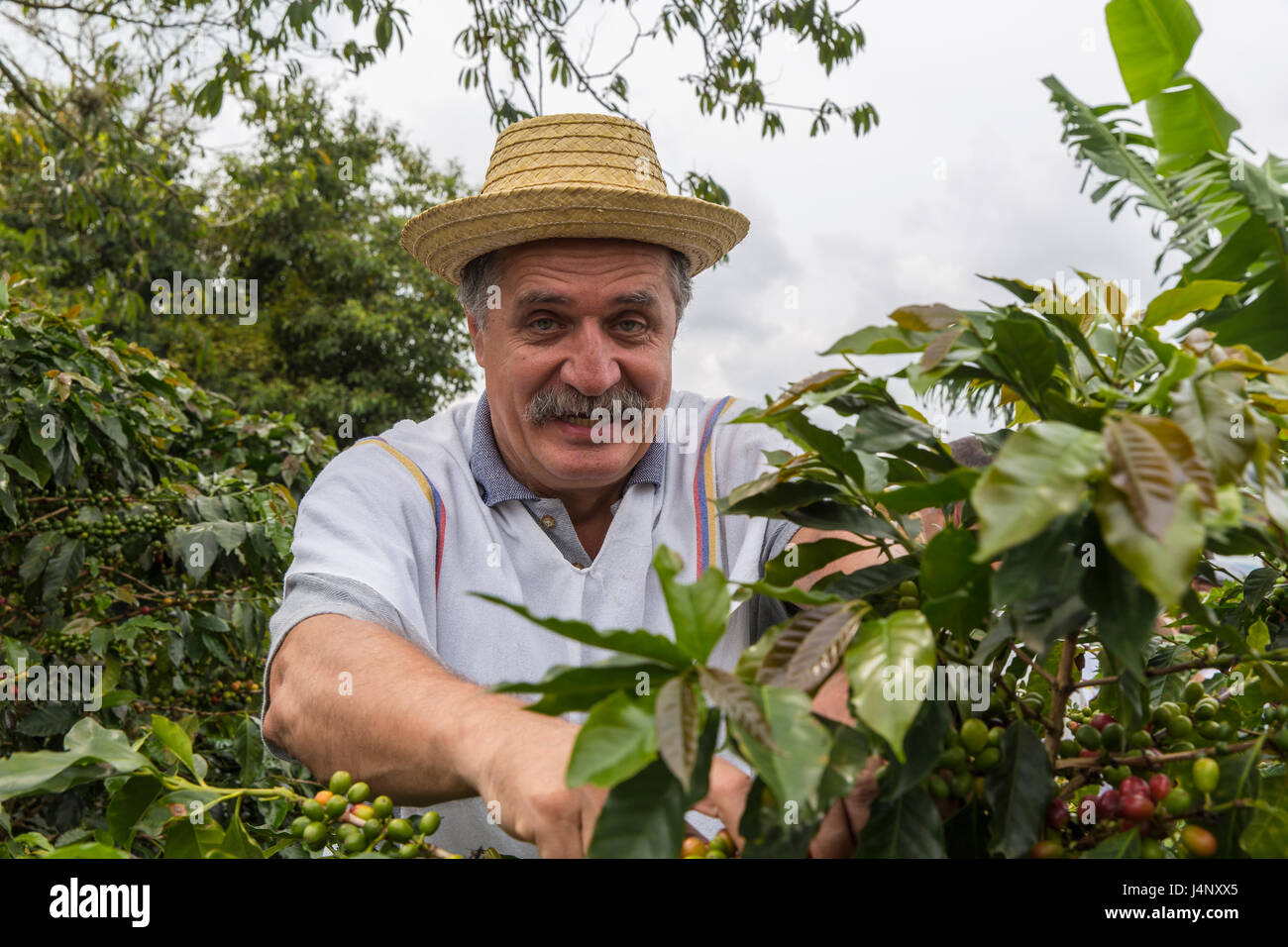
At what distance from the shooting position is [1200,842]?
2.39ft

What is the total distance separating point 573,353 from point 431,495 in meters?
0.37

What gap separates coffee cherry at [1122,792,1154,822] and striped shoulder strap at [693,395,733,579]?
3.96ft

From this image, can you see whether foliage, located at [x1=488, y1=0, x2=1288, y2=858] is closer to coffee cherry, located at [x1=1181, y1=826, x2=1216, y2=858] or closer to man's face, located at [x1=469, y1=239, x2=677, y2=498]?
coffee cherry, located at [x1=1181, y1=826, x2=1216, y2=858]

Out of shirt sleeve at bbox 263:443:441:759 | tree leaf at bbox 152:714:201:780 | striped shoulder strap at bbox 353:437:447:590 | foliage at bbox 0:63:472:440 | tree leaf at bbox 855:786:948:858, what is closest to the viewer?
tree leaf at bbox 855:786:948:858

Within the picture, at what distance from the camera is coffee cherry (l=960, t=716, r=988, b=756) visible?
78cm

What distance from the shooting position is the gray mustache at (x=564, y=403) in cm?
196

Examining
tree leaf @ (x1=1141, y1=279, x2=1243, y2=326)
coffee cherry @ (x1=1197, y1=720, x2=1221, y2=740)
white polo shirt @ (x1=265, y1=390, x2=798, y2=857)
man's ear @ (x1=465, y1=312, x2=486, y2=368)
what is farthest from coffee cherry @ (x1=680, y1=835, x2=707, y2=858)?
man's ear @ (x1=465, y1=312, x2=486, y2=368)

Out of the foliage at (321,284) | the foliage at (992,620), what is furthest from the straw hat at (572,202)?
the foliage at (321,284)

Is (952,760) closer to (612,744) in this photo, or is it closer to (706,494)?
(612,744)

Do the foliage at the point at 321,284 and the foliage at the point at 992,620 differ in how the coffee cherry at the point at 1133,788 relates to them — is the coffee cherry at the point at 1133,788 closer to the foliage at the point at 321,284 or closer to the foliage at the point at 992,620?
the foliage at the point at 992,620
